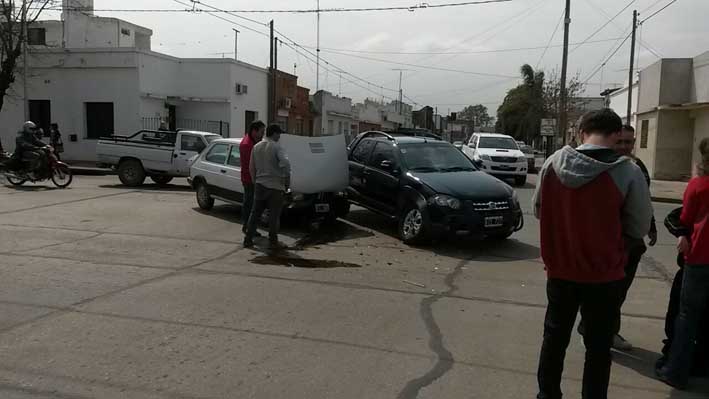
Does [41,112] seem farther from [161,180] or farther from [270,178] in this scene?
[270,178]

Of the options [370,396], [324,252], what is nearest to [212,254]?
[324,252]

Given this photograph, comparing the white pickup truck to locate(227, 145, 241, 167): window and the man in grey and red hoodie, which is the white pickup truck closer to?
locate(227, 145, 241, 167): window

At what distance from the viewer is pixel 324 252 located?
884cm

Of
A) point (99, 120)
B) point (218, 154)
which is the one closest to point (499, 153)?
point (218, 154)

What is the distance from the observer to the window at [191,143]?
55.2 ft

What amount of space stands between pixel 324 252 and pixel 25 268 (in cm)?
393

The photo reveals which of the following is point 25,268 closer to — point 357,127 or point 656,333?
point 656,333

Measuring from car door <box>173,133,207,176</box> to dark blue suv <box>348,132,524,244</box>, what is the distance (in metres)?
6.81

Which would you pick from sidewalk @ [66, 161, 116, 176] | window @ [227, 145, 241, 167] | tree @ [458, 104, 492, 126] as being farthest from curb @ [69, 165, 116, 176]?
tree @ [458, 104, 492, 126]

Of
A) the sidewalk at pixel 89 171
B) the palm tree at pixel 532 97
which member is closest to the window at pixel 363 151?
the sidewalk at pixel 89 171

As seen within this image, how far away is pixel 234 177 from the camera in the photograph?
37.4 ft

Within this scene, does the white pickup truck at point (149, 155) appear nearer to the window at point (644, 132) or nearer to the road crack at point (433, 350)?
the road crack at point (433, 350)

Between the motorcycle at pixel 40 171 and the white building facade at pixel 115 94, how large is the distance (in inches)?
431

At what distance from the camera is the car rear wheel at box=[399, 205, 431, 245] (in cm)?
915
